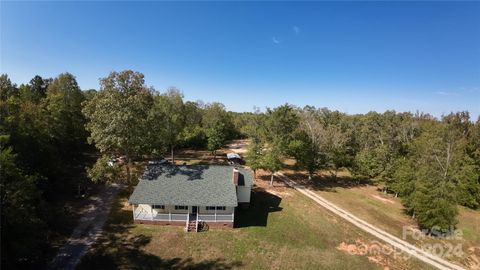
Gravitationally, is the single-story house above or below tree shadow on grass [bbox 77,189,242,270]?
above

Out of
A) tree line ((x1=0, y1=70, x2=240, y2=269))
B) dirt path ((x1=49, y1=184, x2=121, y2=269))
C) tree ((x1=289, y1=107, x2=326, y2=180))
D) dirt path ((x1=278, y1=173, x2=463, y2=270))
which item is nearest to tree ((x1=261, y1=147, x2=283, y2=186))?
tree ((x1=289, y1=107, x2=326, y2=180))

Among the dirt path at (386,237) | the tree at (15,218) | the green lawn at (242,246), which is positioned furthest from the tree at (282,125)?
the tree at (15,218)

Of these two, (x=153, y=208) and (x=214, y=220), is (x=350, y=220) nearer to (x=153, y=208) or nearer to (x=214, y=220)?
(x=214, y=220)

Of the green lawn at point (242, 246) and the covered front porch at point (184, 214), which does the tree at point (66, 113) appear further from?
the covered front porch at point (184, 214)

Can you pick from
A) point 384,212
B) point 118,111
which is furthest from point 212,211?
point 384,212

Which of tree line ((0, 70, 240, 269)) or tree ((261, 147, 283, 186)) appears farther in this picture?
tree ((261, 147, 283, 186))

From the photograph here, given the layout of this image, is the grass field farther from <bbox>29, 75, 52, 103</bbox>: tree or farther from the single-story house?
<bbox>29, 75, 52, 103</bbox>: tree

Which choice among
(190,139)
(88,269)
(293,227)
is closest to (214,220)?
(293,227)
